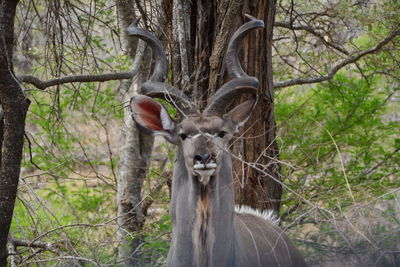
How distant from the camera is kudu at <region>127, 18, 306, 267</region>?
3438 millimetres

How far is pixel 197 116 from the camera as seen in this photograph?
11.6 ft

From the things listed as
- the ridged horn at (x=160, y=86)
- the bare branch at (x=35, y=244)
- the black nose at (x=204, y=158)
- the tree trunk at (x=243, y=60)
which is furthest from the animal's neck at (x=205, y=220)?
the bare branch at (x=35, y=244)

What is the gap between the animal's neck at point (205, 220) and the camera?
3512mm

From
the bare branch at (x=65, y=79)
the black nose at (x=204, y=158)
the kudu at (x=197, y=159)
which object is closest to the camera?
the black nose at (x=204, y=158)

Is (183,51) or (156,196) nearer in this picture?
(183,51)

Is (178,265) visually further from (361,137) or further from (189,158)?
(361,137)

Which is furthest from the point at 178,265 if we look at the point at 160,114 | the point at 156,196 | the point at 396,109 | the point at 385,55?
the point at 396,109

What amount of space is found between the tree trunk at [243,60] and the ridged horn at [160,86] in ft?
1.38

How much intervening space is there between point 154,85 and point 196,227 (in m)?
0.92

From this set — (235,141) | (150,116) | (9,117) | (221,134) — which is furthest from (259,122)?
(9,117)

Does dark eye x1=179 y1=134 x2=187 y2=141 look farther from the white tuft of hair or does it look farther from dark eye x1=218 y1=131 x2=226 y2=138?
the white tuft of hair

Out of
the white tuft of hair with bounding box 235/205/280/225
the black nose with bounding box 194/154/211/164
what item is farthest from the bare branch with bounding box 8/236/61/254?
the black nose with bounding box 194/154/211/164

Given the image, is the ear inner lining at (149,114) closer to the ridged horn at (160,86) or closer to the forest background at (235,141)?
the ridged horn at (160,86)

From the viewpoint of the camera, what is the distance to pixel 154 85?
12.1ft
